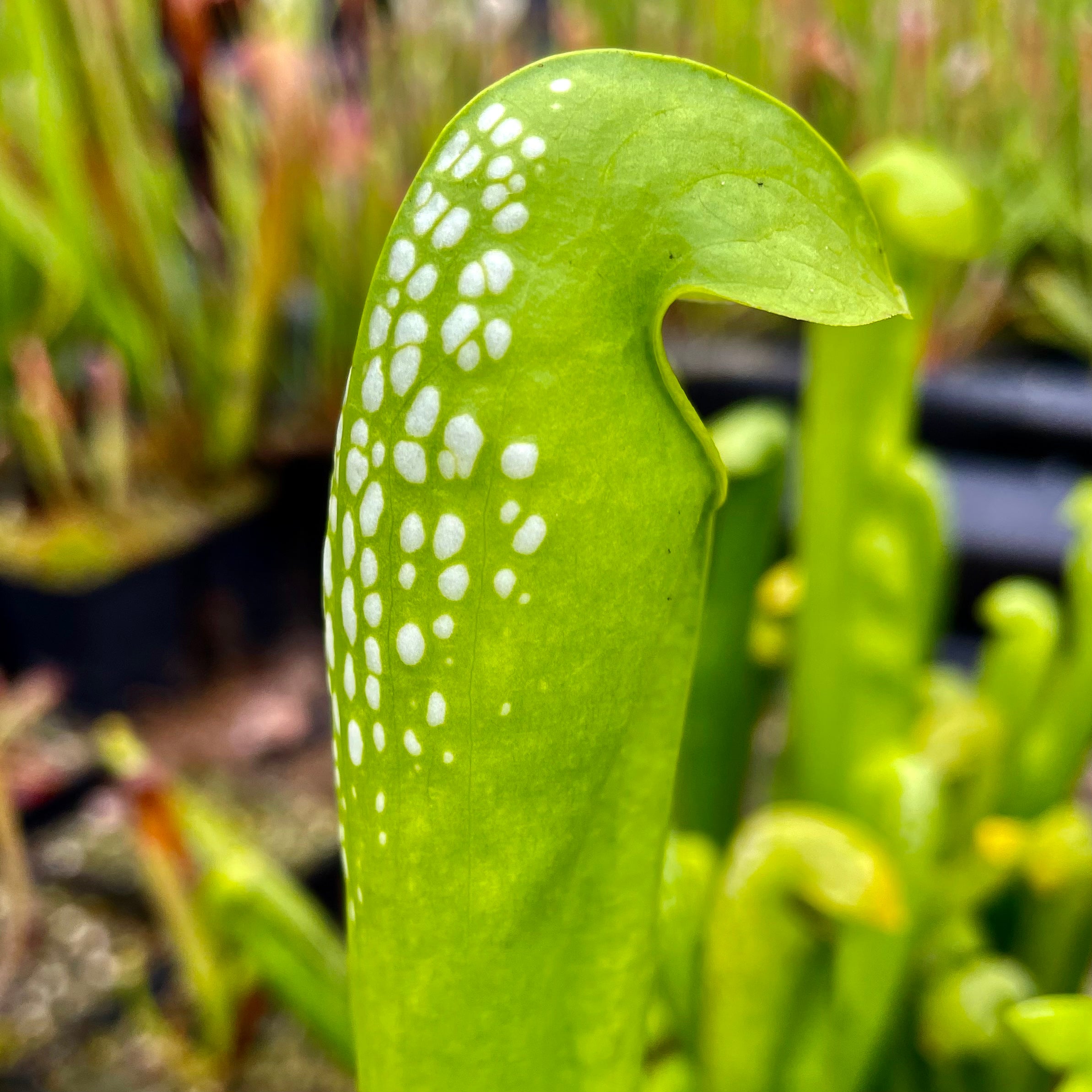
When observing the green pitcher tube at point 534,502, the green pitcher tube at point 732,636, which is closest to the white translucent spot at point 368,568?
the green pitcher tube at point 534,502

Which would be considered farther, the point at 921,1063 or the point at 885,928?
the point at 921,1063

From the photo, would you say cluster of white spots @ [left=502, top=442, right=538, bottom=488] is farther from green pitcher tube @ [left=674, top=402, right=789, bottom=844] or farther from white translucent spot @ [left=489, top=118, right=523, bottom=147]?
green pitcher tube @ [left=674, top=402, right=789, bottom=844]

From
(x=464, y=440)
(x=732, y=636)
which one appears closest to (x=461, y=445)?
(x=464, y=440)

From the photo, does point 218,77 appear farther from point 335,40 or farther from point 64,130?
point 335,40

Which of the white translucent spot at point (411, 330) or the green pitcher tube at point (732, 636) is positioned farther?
the green pitcher tube at point (732, 636)

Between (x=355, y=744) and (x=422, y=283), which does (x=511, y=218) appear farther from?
(x=355, y=744)

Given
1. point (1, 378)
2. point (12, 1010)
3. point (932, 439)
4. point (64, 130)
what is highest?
point (64, 130)

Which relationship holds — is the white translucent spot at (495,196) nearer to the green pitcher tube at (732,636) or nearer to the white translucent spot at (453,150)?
the white translucent spot at (453,150)

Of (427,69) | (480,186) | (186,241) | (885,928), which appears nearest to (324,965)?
(885,928)
